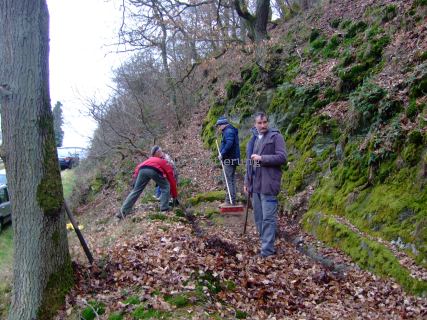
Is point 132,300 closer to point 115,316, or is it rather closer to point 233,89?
point 115,316

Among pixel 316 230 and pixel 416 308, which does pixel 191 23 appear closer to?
pixel 316 230

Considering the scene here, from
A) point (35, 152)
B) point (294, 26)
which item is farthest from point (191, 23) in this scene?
point (35, 152)

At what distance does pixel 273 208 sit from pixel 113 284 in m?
2.77

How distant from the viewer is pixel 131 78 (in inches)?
843

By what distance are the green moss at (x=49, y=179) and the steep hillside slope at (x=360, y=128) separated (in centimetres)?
416

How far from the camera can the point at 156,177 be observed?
30.5ft

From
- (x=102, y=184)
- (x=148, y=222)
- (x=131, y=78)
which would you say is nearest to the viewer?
(x=148, y=222)

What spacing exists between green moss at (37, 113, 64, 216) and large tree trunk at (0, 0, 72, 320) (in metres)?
0.01

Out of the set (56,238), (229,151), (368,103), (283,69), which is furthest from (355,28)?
(56,238)

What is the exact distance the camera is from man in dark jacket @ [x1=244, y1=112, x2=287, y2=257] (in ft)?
22.0

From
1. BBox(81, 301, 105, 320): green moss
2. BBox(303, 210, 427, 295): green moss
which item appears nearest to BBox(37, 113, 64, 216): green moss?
BBox(81, 301, 105, 320): green moss

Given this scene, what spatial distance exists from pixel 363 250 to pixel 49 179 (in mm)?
4336

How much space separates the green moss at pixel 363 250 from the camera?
5156mm

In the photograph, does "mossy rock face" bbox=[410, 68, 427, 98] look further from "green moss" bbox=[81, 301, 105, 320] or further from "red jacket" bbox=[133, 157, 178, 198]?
"green moss" bbox=[81, 301, 105, 320]
